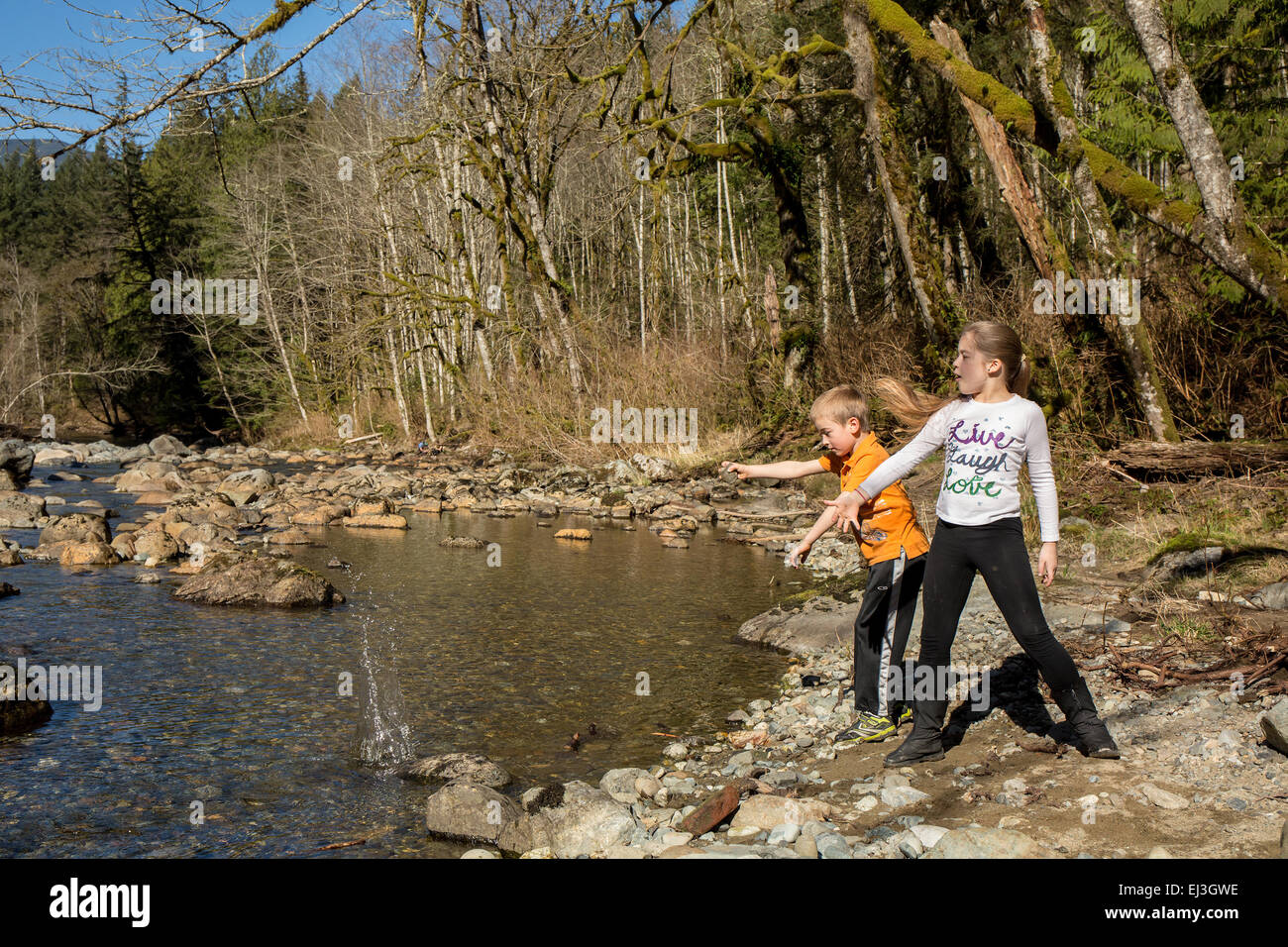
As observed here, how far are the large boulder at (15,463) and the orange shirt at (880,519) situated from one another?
68.1 ft

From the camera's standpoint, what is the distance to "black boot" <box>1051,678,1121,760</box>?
4.36 meters

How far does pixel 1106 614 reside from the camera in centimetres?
643

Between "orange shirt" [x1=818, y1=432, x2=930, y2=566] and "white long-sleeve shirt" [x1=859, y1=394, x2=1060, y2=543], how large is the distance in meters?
0.71

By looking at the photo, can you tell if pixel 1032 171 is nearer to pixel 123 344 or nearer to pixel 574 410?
pixel 574 410

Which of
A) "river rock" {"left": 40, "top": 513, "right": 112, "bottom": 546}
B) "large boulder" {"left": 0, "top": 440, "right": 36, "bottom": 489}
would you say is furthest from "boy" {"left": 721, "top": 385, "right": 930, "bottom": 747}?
"large boulder" {"left": 0, "top": 440, "right": 36, "bottom": 489}

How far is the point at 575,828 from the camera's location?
14.6 ft

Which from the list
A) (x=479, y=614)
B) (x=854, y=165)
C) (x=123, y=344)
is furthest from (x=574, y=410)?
(x=123, y=344)

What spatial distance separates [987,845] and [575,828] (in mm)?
1828

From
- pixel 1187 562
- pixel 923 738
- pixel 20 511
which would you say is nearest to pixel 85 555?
pixel 20 511

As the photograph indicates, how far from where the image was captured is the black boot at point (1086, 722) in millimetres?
4356

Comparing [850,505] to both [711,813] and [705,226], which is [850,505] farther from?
[705,226]

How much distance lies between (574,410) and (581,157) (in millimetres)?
18030
